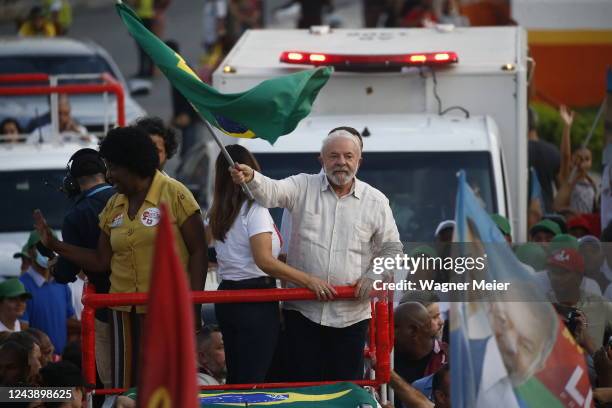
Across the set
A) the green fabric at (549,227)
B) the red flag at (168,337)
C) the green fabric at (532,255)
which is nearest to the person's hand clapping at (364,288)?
the green fabric at (532,255)

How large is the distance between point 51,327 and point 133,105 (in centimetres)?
794

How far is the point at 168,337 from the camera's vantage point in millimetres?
4188

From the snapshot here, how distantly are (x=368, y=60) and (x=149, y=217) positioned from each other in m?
4.34

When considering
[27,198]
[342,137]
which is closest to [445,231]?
[342,137]

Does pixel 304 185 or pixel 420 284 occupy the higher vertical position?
pixel 304 185

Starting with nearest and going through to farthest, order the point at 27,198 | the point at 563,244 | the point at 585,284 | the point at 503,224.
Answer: the point at 585,284 < the point at 563,244 < the point at 503,224 < the point at 27,198

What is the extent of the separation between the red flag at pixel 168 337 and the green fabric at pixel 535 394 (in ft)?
6.28

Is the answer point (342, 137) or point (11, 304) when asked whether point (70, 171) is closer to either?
point (342, 137)

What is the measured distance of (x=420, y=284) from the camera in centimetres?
743

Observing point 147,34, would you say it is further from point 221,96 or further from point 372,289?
point 372,289

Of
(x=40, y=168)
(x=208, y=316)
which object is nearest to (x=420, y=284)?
(x=208, y=316)

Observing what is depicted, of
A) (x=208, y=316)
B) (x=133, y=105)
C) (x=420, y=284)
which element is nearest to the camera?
(x=420, y=284)

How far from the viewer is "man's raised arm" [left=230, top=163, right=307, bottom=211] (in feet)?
22.6

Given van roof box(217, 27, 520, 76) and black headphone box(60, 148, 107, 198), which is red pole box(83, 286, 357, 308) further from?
van roof box(217, 27, 520, 76)
